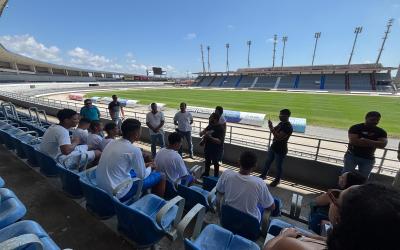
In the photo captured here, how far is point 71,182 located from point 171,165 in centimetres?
169

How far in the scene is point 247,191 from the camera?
2582 millimetres

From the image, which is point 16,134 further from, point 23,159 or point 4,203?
point 4,203

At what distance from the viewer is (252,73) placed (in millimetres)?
69750

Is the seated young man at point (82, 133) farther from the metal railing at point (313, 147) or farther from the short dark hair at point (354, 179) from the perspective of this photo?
the short dark hair at point (354, 179)

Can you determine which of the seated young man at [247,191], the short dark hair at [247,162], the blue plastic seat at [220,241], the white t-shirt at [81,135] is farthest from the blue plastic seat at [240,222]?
the white t-shirt at [81,135]

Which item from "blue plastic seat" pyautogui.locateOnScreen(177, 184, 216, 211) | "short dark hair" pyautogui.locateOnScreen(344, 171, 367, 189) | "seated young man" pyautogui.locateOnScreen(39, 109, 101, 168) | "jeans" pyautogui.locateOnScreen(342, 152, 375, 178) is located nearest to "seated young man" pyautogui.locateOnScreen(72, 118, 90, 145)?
"seated young man" pyautogui.locateOnScreen(39, 109, 101, 168)

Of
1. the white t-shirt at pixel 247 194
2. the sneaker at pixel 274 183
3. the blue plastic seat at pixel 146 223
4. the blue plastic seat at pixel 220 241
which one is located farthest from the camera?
the sneaker at pixel 274 183

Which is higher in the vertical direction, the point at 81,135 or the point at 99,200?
the point at 81,135

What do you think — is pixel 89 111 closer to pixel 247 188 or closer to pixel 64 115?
pixel 64 115

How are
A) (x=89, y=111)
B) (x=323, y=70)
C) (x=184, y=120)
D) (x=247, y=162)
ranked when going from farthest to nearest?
(x=323, y=70) < (x=89, y=111) < (x=184, y=120) < (x=247, y=162)

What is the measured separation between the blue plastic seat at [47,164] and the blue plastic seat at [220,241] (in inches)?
128

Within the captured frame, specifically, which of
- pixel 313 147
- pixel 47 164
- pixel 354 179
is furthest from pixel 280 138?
pixel 47 164

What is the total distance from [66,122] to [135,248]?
8.87 feet

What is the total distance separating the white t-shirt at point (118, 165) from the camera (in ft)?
9.64
